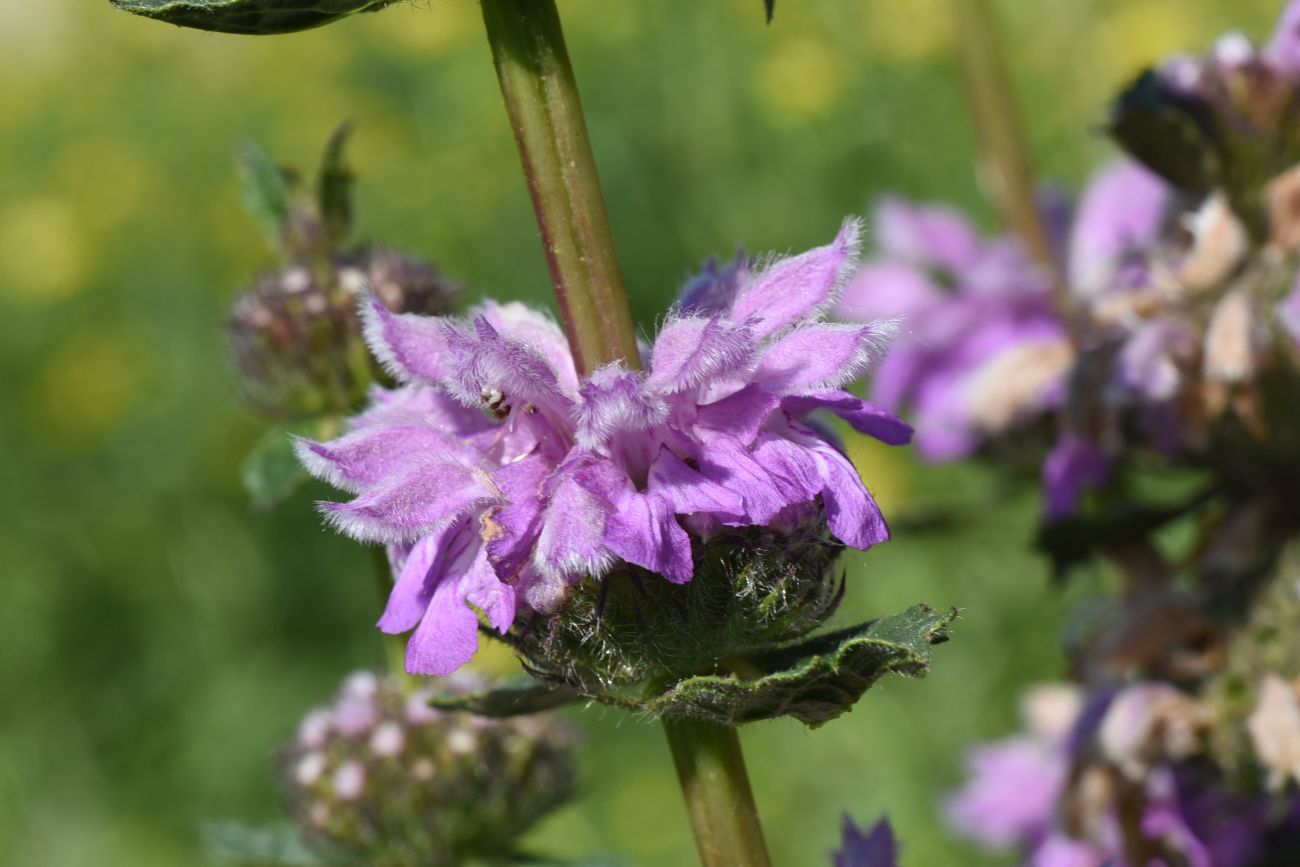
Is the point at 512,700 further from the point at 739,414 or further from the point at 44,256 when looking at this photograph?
the point at 44,256

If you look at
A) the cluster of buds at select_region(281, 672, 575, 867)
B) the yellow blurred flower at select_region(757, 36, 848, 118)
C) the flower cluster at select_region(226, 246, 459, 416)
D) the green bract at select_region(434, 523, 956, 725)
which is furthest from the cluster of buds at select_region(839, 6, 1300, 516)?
the yellow blurred flower at select_region(757, 36, 848, 118)

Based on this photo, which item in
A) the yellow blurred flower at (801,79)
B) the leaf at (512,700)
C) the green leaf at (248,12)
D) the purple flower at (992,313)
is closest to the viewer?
the green leaf at (248,12)

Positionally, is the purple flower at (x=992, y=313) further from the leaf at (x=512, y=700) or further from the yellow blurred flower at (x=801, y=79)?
the yellow blurred flower at (x=801, y=79)

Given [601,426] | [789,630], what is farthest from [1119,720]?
[601,426]

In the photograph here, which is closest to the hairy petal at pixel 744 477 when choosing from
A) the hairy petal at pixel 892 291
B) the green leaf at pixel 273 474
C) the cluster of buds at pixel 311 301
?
the green leaf at pixel 273 474

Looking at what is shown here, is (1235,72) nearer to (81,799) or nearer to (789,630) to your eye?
(789,630)

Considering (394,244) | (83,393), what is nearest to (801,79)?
(394,244)
